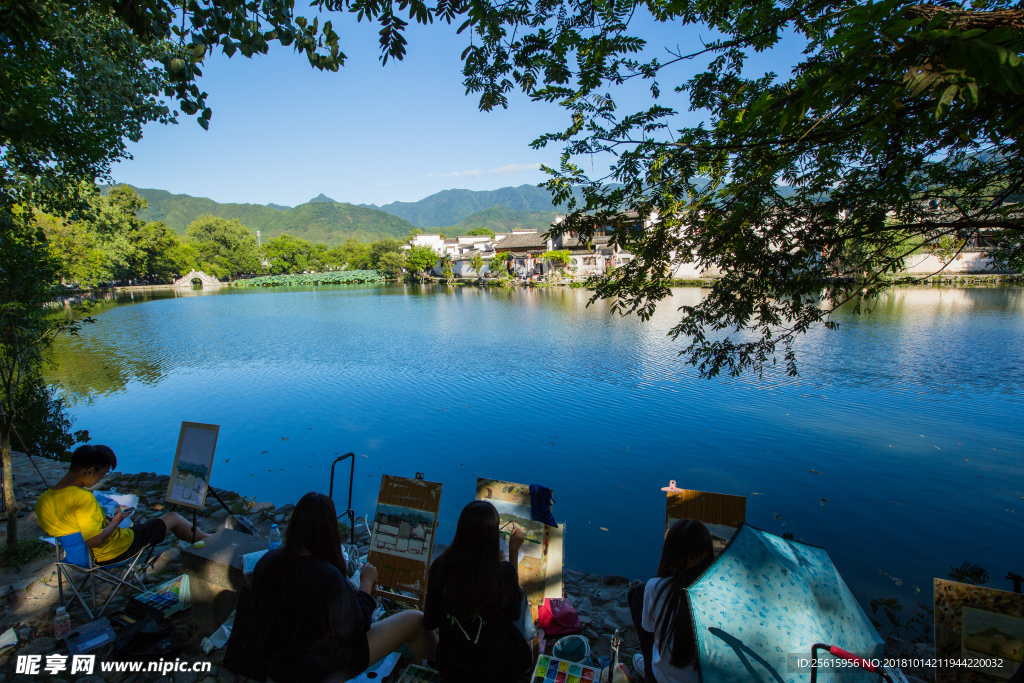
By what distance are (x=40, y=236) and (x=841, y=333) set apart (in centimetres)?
2266

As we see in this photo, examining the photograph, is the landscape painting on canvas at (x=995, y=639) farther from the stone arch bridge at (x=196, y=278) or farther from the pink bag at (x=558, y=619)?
the stone arch bridge at (x=196, y=278)

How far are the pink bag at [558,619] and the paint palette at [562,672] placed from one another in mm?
679

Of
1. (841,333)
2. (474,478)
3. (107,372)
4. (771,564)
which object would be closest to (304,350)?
(107,372)

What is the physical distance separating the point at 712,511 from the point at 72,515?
4.87 meters

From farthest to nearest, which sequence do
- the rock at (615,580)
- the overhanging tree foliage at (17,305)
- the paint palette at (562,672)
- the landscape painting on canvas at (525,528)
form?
the overhanging tree foliage at (17,305), the rock at (615,580), the landscape painting on canvas at (525,528), the paint palette at (562,672)

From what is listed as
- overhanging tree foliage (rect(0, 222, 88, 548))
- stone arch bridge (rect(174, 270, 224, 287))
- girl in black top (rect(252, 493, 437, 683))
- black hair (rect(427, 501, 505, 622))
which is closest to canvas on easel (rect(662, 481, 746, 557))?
black hair (rect(427, 501, 505, 622))

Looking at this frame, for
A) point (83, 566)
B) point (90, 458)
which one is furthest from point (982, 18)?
point (83, 566)

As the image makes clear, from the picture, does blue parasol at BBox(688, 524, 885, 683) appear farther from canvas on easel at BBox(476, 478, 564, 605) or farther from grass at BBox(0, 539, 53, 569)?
grass at BBox(0, 539, 53, 569)

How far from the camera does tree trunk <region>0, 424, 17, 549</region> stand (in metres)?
4.24

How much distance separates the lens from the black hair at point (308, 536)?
231 centimetres

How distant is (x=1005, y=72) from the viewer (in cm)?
184

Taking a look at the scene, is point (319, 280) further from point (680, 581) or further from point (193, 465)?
point (680, 581)

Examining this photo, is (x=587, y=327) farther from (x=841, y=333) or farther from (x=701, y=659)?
(x=701, y=659)

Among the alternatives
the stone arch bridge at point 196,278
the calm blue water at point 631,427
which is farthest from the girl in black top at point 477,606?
the stone arch bridge at point 196,278
